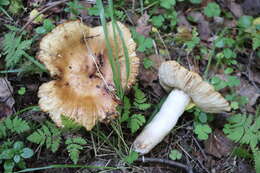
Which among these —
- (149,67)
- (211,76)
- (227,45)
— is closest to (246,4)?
(227,45)

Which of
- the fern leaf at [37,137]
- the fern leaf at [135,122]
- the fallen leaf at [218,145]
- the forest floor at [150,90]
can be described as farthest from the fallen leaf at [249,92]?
the fern leaf at [37,137]

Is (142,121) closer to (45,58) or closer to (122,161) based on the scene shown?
(122,161)

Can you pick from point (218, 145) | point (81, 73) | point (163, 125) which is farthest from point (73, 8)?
point (218, 145)

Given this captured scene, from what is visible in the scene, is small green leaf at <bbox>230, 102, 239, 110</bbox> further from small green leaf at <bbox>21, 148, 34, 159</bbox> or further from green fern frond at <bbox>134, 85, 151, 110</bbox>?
small green leaf at <bbox>21, 148, 34, 159</bbox>

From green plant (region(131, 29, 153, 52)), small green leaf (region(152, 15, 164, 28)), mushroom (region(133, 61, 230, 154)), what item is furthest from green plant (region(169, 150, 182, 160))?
small green leaf (region(152, 15, 164, 28))

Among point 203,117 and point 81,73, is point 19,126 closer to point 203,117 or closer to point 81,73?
point 81,73

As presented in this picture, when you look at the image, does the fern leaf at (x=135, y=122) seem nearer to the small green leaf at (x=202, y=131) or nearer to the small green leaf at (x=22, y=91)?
the small green leaf at (x=202, y=131)
